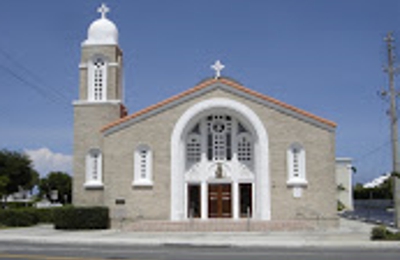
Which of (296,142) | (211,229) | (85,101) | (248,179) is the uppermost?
(85,101)

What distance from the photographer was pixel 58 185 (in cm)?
9788

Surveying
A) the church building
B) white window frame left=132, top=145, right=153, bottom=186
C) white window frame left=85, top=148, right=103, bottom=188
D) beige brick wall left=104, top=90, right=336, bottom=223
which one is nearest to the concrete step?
the church building

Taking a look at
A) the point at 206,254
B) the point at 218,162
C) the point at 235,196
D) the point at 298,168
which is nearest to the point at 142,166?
the point at 218,162

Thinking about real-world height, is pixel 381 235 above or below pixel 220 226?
above

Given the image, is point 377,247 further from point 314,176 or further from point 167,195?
point 167,195

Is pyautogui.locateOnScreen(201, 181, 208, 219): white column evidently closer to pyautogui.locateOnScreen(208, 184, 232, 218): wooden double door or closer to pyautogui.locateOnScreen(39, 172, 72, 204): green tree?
pyautogui.locateOnScreen(208, 184, 232, 218): wooden double door

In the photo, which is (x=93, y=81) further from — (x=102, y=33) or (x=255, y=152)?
(x=255, y=152)

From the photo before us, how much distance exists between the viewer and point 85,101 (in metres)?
35.9

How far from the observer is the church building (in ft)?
103

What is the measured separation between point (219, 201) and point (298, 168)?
18.0 feet

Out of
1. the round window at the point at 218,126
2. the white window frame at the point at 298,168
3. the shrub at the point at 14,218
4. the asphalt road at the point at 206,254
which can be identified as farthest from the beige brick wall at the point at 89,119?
the asphalt road at the point at 206,254

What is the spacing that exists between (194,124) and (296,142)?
21.7 ft

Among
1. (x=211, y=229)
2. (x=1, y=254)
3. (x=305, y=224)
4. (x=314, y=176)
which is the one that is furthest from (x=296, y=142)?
(x=1, y=254)

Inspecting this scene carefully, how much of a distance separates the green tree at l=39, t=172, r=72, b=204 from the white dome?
62.8 m
